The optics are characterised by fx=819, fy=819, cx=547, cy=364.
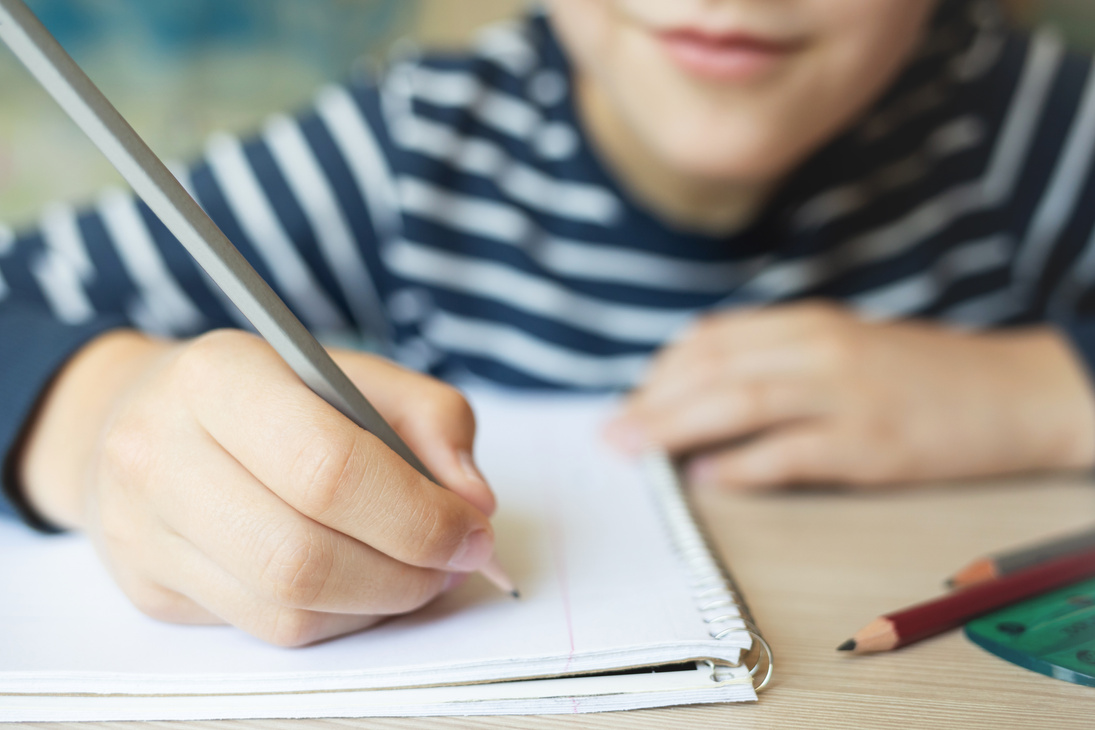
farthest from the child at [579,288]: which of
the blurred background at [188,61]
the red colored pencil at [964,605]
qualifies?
the blurred background at [188,61]

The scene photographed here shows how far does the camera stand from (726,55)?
15.5 inches

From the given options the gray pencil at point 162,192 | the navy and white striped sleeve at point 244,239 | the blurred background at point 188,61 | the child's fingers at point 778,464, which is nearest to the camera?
the gray pencil at point 162,192

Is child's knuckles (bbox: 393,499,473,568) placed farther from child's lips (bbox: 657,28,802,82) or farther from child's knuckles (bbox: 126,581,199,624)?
child's lips (bbox: 657,28,802,82)

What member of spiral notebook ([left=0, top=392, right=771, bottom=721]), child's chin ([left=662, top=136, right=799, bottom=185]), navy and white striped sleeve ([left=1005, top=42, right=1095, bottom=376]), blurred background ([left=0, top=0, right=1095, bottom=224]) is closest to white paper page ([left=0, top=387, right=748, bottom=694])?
spiral notebook ([left=0, top=392, right=771, bottom=721])

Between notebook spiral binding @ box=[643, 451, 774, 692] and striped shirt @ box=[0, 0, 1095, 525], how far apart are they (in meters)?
0.24

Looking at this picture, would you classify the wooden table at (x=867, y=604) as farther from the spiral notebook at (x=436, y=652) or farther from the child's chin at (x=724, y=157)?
the child's chin at (x=724, y=157)

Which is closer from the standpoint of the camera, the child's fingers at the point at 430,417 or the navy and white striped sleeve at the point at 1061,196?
the child's fingers at the point at 430,417

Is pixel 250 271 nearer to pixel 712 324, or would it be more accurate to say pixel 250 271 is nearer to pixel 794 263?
pixel 712 324

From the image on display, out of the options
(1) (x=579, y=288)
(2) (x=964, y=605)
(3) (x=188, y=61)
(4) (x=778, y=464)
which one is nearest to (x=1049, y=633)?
(2) (x=964, y=605)

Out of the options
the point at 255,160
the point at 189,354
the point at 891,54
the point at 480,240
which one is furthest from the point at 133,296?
the point at 891,54

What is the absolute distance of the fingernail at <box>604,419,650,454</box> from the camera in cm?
37

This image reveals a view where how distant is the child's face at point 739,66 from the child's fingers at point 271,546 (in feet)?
0.97

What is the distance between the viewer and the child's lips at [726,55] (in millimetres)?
390

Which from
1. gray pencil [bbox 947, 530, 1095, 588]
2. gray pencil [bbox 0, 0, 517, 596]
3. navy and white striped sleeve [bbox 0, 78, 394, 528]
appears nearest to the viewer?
gray pencil [bbox 0, 0, 517, 596]
